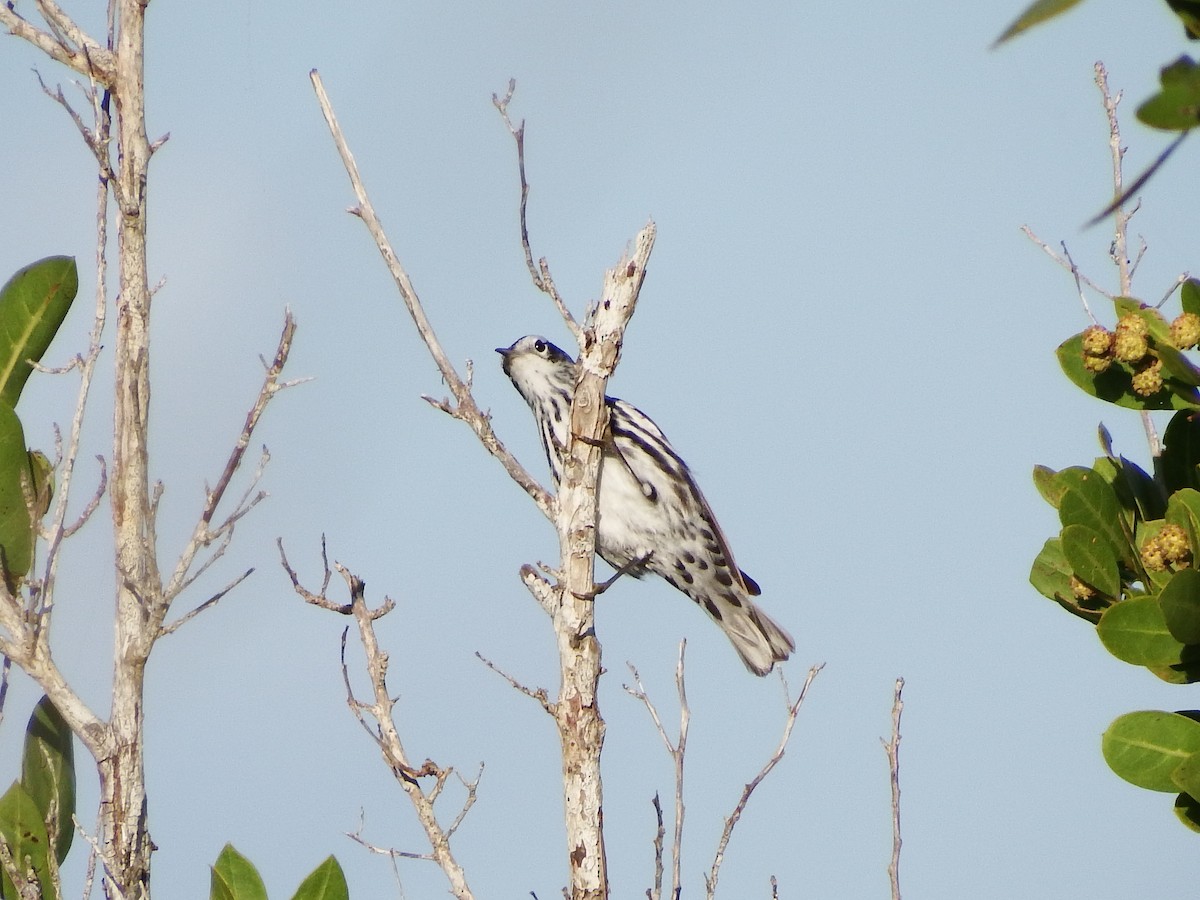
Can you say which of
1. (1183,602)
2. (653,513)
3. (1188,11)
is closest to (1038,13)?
(1188,11)

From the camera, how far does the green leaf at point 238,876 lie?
4637 millimetres

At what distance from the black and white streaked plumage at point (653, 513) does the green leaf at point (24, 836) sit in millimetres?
3373

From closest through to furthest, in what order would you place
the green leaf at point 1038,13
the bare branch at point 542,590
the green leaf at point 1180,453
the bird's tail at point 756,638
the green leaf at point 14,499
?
the green leaf at point 1038,13 → the green leaf at point 1180,453 → the green leaf at point 14,499 → the bare branch at point 542,590 → the bird's tail at point 756,638

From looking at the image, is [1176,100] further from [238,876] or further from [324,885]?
[238,876]

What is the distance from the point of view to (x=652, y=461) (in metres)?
7.69

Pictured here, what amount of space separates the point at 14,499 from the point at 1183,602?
368cm

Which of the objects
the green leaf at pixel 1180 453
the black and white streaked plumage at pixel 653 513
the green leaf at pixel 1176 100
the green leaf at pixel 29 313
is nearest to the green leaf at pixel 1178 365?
the green leaf at pixel 1180 453

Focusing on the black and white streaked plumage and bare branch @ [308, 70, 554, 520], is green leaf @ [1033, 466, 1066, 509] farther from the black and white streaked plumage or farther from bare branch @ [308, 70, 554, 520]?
the black and white streaked plumage

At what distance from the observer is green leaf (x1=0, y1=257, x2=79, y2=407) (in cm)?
482

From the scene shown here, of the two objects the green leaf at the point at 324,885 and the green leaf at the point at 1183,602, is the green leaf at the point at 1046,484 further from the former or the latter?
the green leaf at the point at 324,885

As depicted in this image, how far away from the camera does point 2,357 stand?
485 centimetres

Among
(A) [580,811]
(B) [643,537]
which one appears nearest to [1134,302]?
(A) [580,811]

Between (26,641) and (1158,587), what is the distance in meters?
3.43

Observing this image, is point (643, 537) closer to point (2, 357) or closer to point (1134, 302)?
point (2, 357)
